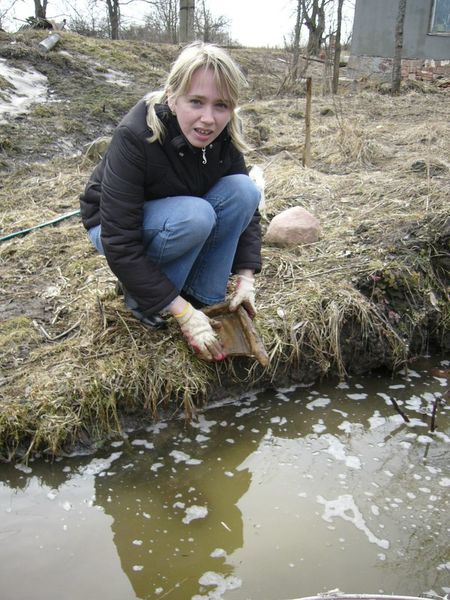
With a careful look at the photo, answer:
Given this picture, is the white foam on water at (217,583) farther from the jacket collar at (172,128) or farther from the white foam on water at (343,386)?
the jacket collar at (172,128)

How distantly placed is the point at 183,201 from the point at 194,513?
3.91ft

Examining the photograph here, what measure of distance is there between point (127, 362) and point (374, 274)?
56.3 inches

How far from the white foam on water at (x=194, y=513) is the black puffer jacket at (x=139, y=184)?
773mm

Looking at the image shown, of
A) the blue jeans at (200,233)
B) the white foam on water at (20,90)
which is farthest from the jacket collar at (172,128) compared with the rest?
the white foam on water at (20,90)

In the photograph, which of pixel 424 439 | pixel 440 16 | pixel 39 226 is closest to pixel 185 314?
pixel 424 439

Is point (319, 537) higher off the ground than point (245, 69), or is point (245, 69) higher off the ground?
point (245, 69)

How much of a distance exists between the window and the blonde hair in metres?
11.1

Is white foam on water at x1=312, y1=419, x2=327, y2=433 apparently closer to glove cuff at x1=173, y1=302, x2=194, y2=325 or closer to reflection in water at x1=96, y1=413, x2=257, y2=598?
reflection in water at x1=96, y1=413, x2=257, y2=598

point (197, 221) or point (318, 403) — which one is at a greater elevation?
point (197, 221)

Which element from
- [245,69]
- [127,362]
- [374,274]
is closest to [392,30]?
[245,69]

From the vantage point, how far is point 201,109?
2270mm

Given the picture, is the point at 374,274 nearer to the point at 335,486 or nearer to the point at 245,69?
the point at 335,486

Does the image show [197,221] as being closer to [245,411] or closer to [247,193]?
[247,193]

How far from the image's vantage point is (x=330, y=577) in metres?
1.88
